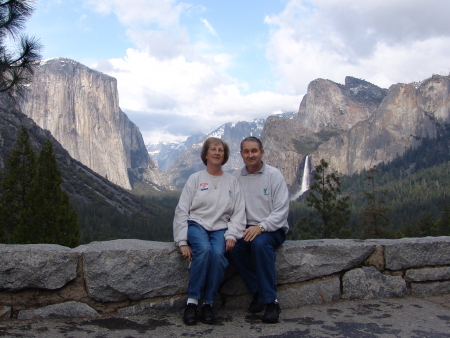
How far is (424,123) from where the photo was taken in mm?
146875

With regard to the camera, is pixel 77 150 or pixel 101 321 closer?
pixel 101 321

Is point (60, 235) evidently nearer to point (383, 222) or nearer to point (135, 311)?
point (135, 311)

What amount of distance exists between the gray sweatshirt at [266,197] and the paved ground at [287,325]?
0.99 meters

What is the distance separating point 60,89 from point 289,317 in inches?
7108

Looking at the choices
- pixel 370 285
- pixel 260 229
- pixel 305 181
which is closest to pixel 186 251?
pixel 260 229

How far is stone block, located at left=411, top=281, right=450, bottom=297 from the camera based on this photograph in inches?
180

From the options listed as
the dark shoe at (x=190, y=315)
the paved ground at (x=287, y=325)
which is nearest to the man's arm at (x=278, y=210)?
the paved ground at (x=287, y=325)

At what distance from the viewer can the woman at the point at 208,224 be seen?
3.74 meters

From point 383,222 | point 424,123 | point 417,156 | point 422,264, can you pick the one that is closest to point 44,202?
point 422,264

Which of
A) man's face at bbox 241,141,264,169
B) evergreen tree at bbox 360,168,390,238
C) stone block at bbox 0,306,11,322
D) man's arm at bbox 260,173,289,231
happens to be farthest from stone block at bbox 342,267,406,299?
evergreen tree at bbox 360,168,390,238

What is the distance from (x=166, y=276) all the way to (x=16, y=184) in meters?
18.8

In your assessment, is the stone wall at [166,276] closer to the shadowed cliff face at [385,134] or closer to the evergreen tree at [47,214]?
the evergreen tree at [47,214]

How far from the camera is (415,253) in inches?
178

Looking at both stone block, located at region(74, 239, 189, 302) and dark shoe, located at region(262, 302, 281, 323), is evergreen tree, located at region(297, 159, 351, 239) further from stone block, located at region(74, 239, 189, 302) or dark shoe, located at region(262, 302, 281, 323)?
stone block, located at region(74, 239, 189, 302)
